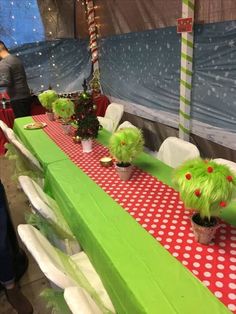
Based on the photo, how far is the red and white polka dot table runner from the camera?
925 millimetres

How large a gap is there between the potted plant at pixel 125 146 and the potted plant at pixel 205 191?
46 cm

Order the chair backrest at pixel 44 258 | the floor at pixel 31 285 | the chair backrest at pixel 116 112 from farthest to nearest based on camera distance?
the chair backrest at pixel 116 112 → the floor at pixel 31 285 → the chair backrest at pixel 44 258

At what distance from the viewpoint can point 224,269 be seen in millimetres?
951

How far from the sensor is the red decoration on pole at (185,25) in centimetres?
240

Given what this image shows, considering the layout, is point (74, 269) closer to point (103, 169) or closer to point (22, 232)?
point (22, 232)

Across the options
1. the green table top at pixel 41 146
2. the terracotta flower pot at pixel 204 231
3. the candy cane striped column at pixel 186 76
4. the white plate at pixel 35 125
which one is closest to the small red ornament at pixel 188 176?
the terracotta flower pot at pixel 204 231

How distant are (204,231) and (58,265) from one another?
21.7 inches

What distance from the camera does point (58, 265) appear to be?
1046mm

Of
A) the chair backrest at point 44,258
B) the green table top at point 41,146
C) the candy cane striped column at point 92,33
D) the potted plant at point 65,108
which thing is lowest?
the green table top at point 41,146

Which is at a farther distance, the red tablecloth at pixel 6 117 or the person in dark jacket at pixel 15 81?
the red tablecloth at pixel 6 117

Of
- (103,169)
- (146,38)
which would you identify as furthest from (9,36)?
(103,169)

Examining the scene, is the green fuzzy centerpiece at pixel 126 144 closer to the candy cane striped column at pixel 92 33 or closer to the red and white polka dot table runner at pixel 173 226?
the red and white polka dot table runner at pixel 173 226

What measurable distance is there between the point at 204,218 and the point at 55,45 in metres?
4.53

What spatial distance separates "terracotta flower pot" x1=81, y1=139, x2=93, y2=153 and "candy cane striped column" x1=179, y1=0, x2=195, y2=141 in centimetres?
→ 113
